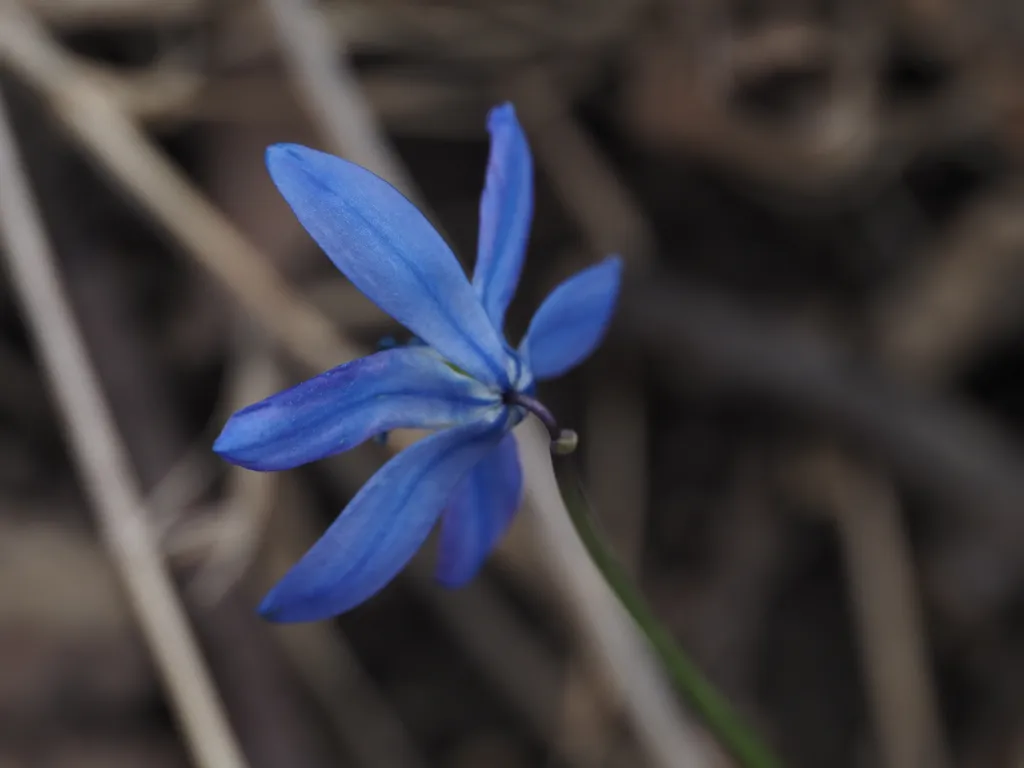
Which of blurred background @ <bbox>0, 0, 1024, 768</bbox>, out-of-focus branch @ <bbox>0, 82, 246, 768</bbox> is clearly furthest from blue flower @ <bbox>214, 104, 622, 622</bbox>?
blurred background @ <bbox>0, 0, 1024, 768</bbox>

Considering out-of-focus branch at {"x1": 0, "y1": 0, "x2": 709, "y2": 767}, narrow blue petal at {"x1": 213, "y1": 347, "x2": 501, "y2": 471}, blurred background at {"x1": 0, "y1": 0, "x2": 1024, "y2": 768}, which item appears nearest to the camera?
narrow blue petal at {"x1": 213, "y1": 347, "x2": 501, "y2": 471}

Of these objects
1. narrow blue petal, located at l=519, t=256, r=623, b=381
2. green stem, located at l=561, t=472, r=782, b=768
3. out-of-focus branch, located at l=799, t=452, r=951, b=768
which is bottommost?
out-of-focus branch, located at l=799, t=452, r=951, b=768

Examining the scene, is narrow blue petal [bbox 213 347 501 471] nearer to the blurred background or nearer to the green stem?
the green stem

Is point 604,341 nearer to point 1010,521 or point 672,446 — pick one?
point 672,446

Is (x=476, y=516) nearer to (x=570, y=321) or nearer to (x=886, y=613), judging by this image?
(x=570, y=321)

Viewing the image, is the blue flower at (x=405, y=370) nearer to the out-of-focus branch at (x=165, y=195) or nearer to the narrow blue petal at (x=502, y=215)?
the narrow blue petal at (x=502, y=215)

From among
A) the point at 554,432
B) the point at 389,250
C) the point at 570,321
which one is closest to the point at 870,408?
the point at 570,321

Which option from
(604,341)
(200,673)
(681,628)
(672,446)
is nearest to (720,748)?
(681,628)
